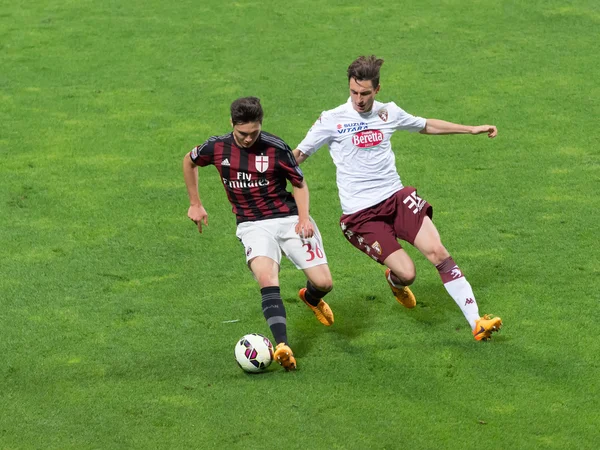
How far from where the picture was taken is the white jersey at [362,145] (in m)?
8.09

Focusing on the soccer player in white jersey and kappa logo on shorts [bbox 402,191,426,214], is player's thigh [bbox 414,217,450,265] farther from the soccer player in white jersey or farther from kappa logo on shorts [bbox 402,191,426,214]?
kappa logo on shorts [bbox 402,191,426,214]

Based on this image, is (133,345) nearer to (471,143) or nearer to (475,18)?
(471,143)

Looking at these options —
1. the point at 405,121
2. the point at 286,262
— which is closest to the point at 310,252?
the point at 405,121

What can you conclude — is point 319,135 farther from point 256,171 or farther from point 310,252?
point 310,252

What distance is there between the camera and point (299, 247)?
7867 millimetres

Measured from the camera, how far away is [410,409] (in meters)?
6.88

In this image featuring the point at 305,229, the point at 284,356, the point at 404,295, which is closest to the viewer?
the point at 284,356

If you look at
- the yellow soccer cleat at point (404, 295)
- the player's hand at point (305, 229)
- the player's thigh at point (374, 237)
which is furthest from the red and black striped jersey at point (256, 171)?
the yellow soccer cleat at point (404, 295)

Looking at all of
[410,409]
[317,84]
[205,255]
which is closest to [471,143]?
[317,84]

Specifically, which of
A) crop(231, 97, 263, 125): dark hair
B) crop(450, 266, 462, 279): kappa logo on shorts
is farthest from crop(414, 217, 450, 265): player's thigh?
crop(231, 97, 263, 125): dark hair

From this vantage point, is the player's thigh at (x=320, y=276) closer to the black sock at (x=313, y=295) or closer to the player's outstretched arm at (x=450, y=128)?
the black sock at (x=313, y=295)

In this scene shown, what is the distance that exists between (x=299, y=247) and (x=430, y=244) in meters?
0.98

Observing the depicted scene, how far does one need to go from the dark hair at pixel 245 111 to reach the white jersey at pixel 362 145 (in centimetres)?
84

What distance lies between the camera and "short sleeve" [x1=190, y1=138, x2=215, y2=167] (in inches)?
307
